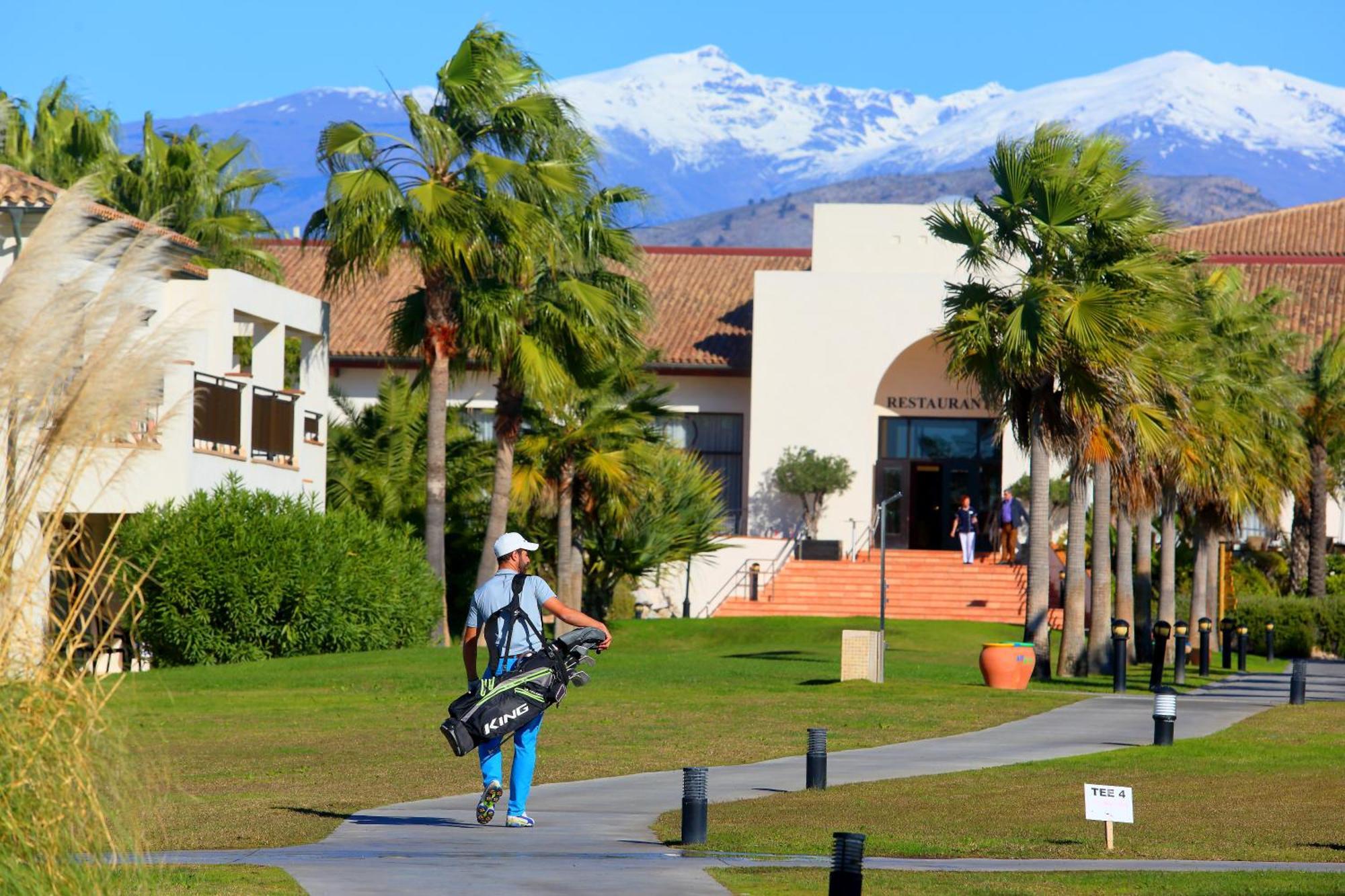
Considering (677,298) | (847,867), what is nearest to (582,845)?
(847,867)

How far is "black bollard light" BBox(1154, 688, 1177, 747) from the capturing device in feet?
55.9

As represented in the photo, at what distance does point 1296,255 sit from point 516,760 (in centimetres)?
6225

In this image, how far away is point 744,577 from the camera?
1946 inches

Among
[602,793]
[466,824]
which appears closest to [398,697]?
[602,793]

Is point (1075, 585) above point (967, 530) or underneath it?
underneath

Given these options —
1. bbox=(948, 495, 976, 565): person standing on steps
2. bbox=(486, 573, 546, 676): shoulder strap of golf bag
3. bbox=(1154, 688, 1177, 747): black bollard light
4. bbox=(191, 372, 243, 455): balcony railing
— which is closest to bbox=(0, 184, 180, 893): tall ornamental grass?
bbox=(486, 573, 546, 676): shoulder strap of golf bag

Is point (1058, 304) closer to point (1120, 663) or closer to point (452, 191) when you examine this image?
point (1120, 663)

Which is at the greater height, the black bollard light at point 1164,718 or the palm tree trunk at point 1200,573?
the palm tree trunk at point 1200,573

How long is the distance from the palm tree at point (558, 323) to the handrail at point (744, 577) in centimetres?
1420

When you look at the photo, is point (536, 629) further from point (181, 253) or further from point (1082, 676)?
point (1082, 676)

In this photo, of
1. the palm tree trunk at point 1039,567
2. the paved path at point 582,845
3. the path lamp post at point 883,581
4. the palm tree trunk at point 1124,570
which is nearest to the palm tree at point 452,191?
the path lamp post at point 883,581

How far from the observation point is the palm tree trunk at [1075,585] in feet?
94.9

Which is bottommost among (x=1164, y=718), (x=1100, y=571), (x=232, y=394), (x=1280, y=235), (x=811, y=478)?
(x=1164, y=718)

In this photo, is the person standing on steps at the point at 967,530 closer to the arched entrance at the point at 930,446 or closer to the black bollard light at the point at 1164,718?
the arched entrance at the point at 930,446
